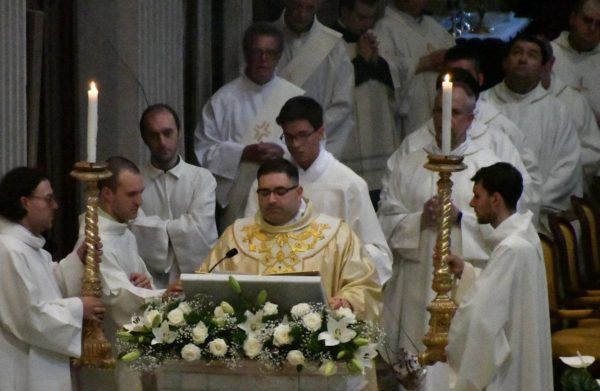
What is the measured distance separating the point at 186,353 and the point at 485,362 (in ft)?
5.93

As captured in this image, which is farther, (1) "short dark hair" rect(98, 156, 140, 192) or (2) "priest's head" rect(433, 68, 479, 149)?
(2) "priest's head" rect(433, 68, 479, 149)

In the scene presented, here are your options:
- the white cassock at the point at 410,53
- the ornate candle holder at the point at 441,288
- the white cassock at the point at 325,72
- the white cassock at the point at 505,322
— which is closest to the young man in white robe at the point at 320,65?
the white cassock at the point at 325,72

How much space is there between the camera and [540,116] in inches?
440

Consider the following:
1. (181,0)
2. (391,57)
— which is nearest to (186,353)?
(181,0)

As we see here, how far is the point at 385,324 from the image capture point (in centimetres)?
998

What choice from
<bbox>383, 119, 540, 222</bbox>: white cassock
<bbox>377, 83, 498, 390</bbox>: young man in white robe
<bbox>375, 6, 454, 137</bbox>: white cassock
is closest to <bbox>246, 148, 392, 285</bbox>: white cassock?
<bbox>377, 83, 498, 390</bbox>: young man in white robe

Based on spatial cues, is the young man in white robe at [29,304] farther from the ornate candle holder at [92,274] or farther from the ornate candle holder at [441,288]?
the ornate candle holder at [441,288]

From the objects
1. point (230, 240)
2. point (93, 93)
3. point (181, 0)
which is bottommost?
point (230, 240)

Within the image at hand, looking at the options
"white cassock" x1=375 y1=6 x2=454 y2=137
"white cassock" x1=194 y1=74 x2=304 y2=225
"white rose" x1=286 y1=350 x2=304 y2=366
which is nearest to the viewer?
"white rose" x1=286 y1=350 x2=304 y2=366

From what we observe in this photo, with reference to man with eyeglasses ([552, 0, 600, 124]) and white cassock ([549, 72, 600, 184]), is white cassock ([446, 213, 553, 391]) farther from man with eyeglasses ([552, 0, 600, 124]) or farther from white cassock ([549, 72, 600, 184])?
man with eyeglasses ([552, 0, 600, 124])

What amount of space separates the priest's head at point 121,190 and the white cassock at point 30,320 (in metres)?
0.61

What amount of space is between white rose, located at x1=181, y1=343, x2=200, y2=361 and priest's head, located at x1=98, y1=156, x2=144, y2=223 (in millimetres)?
1705

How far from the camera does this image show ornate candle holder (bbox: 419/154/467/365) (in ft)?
25.1

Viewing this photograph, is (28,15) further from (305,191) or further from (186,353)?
(186,353)
